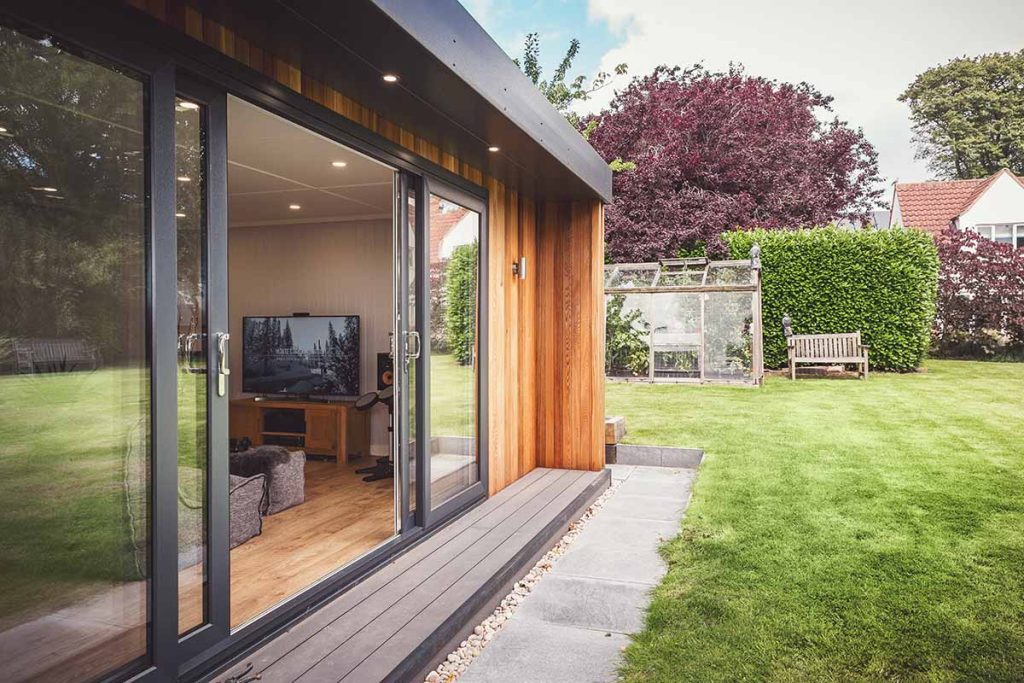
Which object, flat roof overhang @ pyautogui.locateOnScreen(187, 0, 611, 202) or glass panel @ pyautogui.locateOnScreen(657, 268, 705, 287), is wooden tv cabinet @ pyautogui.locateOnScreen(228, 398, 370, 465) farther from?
glass panel @ pyautogui.locateOnScreen(657, 268, 705, 287)

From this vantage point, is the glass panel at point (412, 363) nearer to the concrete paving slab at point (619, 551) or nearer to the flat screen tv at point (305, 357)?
the concrete paving slab at point (619, 551)

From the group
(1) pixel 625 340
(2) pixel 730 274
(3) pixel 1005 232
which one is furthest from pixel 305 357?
(3) pixel 1005 232

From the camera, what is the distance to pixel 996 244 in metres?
13.3

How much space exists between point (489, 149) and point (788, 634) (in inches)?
109

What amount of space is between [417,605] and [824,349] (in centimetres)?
1037

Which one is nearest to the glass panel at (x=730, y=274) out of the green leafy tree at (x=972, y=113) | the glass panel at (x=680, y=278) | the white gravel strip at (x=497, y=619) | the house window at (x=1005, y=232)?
the glass panel at (x=680, y=278)

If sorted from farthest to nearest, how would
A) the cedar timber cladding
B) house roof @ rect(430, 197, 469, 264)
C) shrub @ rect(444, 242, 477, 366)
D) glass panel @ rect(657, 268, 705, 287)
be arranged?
glass panel @ rect(657, 268, 705, 287), the cedar timber cladding, shrub @ rect(444, 242, 477, 366), house roof @ rect(430, 197, 469, 264)

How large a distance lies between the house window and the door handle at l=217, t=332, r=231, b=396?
18.8 m

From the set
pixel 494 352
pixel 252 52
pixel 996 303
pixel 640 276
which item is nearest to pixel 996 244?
pixel 996 303

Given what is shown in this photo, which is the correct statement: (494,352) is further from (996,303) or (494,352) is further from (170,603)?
(996,303)

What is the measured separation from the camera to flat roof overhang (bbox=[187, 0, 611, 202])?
2.21 meters

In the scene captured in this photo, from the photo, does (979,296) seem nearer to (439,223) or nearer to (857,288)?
(857,288)

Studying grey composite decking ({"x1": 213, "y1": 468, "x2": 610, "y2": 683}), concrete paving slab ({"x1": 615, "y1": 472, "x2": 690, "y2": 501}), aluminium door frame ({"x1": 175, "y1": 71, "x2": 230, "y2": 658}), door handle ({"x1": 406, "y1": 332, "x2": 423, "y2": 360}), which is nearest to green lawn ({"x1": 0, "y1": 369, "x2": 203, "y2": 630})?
aluminium door frame ({"x1": 175, "y1": 71, "x2": 230, "y2": 658})

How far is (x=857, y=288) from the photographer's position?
40.0ft
